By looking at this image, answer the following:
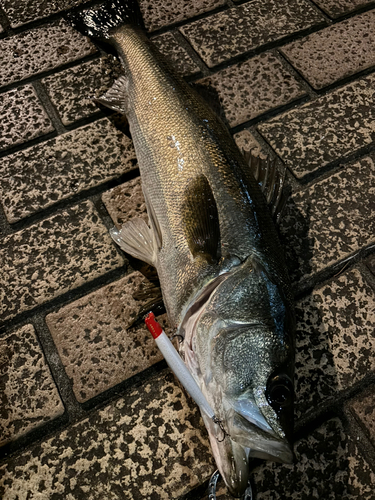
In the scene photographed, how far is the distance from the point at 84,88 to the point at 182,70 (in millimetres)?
748

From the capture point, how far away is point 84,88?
307cm

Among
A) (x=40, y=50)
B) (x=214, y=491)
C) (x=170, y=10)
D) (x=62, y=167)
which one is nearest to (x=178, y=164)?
(x=62, y=167)

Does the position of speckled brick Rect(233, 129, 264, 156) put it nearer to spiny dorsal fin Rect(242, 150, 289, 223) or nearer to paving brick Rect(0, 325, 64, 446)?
spiny dorsal fin Rect(242, 150, 289, 223)

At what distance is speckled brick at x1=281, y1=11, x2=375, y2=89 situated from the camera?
317cm

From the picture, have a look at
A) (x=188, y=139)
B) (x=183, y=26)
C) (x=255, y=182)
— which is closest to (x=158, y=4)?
(x=183, y=26)

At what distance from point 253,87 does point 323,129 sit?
0.61 meters

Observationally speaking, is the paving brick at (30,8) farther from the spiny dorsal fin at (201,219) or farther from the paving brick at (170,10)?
the spiny dorsal fin at (201,219)

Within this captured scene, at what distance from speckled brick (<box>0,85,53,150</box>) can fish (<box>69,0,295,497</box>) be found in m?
0.52

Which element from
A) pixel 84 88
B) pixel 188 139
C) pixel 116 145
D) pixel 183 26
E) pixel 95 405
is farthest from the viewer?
pixel 183 26

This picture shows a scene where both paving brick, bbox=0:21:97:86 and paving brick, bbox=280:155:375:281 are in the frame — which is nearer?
paving brick, bbox=280:155:375:281

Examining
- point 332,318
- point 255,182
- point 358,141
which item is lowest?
point 332,318

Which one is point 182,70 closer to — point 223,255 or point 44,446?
point 223,255

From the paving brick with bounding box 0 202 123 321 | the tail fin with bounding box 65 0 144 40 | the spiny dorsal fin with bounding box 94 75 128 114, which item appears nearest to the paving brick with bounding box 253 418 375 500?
the paving brick with bounding box 0 202 123 321

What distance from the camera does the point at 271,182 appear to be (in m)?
2.35
